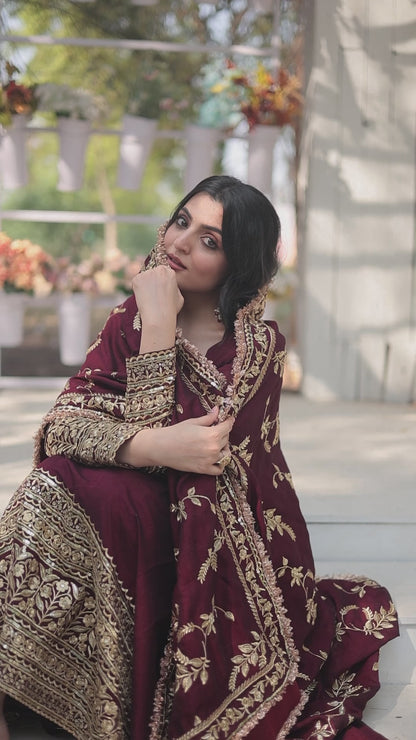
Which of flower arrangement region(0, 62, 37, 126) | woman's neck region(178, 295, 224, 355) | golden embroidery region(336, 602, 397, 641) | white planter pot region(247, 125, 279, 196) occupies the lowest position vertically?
golden embroidery region(336, 602, 397, 641)

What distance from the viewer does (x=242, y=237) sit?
199 centimetres

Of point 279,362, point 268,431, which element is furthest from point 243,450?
point 279,362

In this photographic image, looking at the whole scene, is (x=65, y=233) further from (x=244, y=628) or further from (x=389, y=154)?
(x=244, y=628)

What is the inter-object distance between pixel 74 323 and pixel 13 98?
108 centimetres

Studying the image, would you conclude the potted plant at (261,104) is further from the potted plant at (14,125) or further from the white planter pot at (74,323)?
the white planter pot at (74,323)

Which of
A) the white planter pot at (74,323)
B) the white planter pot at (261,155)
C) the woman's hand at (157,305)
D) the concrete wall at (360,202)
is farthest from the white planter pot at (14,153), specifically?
the woman's hand at (157,305)

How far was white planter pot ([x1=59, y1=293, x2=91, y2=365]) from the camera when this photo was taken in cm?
483

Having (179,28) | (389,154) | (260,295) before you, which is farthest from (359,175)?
(179,28)

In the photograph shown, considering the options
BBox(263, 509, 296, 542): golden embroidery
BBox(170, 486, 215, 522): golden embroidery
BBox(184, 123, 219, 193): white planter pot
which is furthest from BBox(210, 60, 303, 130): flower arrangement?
BBox(170, 486, 215, 522): golden embroidery

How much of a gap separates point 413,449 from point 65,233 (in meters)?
7.98

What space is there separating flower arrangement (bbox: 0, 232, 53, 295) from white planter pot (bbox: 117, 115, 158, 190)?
568mm

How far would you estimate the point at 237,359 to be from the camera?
194cm

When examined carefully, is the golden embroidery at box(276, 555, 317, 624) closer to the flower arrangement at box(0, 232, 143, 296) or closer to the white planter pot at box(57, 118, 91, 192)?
the flower arrangement at box(0, 232, 143, 296)

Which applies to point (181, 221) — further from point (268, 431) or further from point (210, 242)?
point (268, 431)
